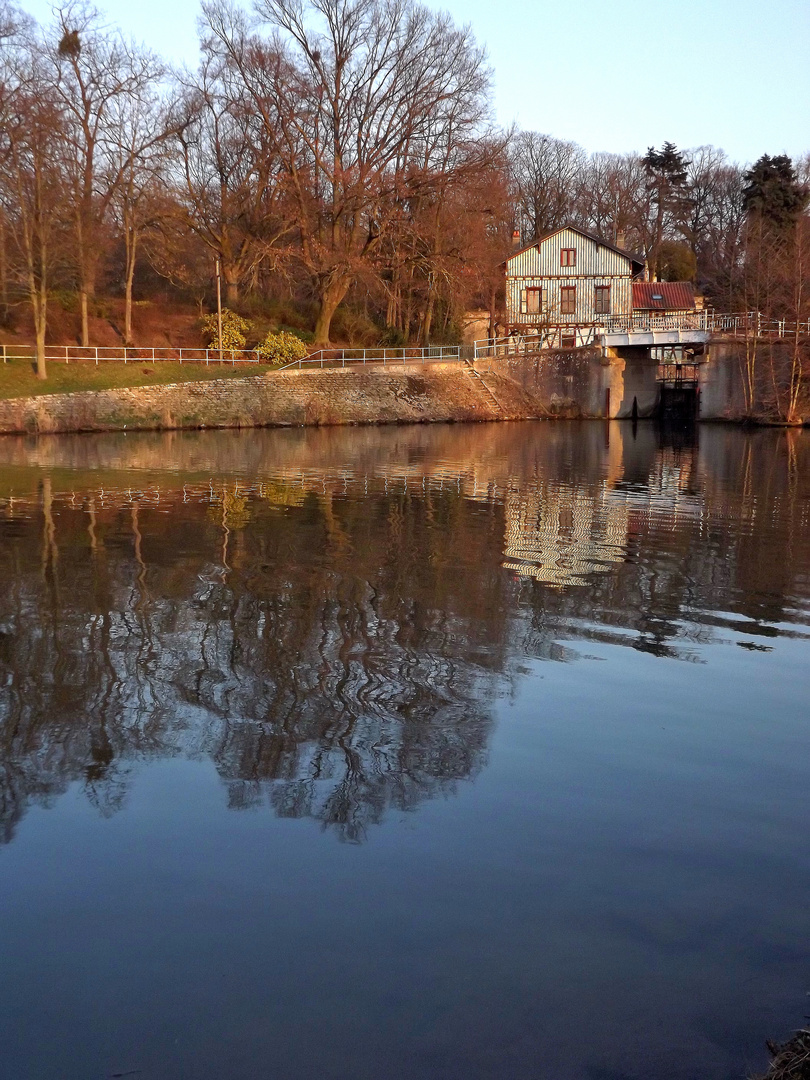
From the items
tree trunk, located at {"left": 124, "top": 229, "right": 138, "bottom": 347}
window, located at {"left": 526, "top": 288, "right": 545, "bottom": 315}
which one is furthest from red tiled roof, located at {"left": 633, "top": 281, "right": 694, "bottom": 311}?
tree trunk, located at {"left": 124, "top": 229, "right": 138, "bottom": 347}

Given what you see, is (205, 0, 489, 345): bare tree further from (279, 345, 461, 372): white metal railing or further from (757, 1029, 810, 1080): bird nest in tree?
(757, 1029, 810, 1080): bird nest in tree

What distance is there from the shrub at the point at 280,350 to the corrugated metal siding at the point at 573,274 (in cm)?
1506

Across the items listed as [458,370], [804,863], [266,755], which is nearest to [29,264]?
[458,370]

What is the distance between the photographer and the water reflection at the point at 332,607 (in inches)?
294

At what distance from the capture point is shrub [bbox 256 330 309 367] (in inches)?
1976

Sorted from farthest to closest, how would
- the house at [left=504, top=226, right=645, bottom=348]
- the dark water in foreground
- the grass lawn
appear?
the house at [left=504, top=226, right=645, bottom=348]
the grass lawn
the dark water in foreground

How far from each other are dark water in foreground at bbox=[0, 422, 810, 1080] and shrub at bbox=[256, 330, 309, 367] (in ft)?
119

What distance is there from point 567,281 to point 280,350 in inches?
731

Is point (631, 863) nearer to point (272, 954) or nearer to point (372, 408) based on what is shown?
point (272, 954)

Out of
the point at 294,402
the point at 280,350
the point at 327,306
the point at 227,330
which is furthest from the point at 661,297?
the point at 294,402

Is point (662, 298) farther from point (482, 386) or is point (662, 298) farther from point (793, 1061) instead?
point (793, 1061)

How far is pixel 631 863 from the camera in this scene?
595 centimetres

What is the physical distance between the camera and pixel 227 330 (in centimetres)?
5172

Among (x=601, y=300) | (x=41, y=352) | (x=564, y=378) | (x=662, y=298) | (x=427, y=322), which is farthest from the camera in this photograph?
(x=662, y=298)
